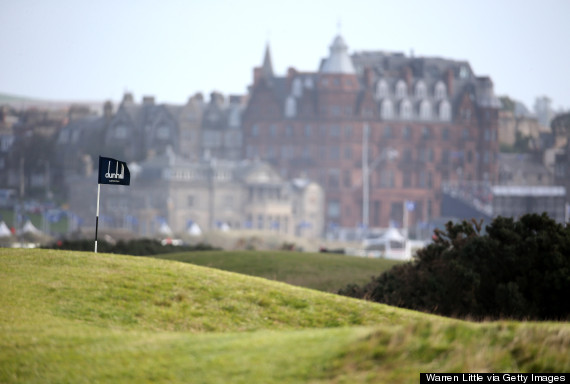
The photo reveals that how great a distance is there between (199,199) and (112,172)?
146218 mm

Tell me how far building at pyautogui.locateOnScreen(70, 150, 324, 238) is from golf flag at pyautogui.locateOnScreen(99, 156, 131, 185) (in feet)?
464

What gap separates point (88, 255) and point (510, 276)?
12583mm

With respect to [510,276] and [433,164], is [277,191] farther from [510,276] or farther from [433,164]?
[510,276]

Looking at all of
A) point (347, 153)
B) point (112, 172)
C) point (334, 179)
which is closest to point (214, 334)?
point (112, 172)

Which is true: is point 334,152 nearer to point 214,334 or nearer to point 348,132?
point 348,132

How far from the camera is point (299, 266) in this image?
47.9 metres

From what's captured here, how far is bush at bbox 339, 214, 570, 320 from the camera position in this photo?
102ft

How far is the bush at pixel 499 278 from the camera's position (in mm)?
31234

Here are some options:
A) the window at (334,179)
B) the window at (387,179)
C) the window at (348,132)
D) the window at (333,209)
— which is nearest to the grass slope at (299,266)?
the window at (333,209)

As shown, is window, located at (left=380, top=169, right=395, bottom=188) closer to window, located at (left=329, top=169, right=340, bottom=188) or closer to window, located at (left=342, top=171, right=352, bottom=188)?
window, located at (left=342, top=171, right=352, bottom=188)

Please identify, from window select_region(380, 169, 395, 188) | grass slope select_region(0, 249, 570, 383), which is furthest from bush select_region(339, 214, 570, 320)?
window select_region(380, 169, 395, 188)

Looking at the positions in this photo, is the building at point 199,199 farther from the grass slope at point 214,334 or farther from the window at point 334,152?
the grass slope at point 214,334

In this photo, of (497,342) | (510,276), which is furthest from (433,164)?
(497,342)

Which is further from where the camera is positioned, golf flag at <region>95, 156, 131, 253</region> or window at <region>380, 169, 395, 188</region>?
window at <region>380, 169, 395, 188</region>
